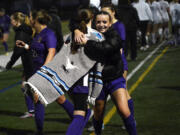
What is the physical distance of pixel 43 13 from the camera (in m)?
7.12

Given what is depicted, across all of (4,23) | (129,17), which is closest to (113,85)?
(129,17)

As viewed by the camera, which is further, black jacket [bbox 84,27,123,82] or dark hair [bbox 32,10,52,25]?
dark hair [bbox 32,10,52,25]

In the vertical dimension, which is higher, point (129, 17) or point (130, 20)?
point (129, 17)

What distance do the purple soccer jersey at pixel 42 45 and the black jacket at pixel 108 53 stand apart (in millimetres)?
1381

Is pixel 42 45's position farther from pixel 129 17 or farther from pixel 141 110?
pixel 129 17

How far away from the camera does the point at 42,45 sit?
7090mm

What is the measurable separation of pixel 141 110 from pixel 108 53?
359 cm

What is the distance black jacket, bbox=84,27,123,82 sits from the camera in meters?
5.45

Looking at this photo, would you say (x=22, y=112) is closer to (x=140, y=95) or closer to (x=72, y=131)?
(x=140, y=95)

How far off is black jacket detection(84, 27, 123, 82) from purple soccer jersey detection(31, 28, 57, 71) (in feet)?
4.53

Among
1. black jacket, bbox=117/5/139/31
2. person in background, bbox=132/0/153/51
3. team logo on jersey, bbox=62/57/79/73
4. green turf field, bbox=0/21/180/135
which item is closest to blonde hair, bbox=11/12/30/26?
green turf field, bbox=0/21/180/135

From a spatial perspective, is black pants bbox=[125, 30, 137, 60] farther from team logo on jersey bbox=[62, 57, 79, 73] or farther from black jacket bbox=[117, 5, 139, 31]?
team logo on jersey bbox=[62, 57, 79, 73]

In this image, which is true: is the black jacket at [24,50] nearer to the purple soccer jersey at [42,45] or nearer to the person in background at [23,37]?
the person in background at [23,37]

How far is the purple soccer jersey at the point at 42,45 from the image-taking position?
7.07 metres
